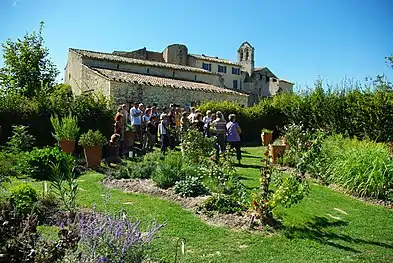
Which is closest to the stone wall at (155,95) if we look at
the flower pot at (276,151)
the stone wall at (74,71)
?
the stone wall at (74,71)

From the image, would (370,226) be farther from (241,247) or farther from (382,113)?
(382,113)

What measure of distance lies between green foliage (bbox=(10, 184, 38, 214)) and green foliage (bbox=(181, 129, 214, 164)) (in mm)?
5457

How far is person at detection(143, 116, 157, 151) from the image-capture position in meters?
14.9

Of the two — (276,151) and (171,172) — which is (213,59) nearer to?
(276,151)

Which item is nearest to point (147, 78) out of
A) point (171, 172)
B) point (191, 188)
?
point (171, 172)

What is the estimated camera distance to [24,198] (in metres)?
5.62

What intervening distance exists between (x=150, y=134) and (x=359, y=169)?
8.01 m

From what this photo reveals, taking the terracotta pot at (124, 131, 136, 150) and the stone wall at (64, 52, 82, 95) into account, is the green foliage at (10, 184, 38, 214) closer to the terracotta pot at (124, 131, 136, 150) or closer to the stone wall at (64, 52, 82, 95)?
the terracotta pot at (124, 131, 136, 150)

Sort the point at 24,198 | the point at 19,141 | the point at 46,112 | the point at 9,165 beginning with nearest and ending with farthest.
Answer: the point at 24,198
the point at 9,165
the point at 19,141
the point at 46,112

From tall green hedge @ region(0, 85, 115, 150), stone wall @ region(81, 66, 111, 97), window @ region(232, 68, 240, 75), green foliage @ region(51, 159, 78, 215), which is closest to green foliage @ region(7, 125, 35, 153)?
tall green hedge @ region(0, 85, 115, 150)

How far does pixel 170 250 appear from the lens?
5082 millimetres

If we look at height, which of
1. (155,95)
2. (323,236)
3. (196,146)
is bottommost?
(323,236)

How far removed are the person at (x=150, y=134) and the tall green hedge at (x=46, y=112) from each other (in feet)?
5.70

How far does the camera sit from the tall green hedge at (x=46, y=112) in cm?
1334
